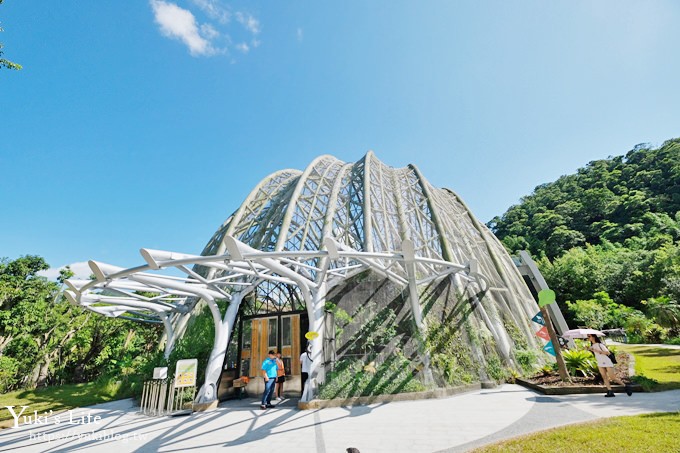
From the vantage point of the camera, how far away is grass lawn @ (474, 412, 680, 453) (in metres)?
4.63

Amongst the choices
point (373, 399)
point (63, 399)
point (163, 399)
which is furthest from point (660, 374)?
point (63, 399)

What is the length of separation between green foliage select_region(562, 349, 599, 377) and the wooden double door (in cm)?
1001

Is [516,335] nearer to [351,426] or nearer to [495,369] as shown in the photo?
[495,369]

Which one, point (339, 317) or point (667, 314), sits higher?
point (667, 314)

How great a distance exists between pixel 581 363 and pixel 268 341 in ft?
38.2

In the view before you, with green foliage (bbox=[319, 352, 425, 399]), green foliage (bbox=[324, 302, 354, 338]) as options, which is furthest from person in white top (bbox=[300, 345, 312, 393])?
green foliage (bbox=[324, 302, 354, 338])

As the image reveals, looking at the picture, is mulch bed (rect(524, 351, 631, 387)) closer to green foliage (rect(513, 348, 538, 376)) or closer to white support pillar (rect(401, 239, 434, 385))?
green foliage (rect(513, 348, 538, 376))

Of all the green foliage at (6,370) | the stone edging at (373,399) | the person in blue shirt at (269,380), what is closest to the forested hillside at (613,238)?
the stone edging at (373,399)

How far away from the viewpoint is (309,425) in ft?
25.3

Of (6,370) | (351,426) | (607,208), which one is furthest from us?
(607,208)

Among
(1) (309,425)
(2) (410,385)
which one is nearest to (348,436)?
(1) (309,425)

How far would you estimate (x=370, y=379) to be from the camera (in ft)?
34.3

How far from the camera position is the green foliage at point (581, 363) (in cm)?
1066

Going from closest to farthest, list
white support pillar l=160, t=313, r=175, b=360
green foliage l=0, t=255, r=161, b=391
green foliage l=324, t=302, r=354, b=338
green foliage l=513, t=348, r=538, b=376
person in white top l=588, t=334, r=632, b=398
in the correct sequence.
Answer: person in white top l=588, t=334, r=632, b=398 → green foliage l=324, t=302, r=354, b=338 → green foliage l=513, t=348, r=538, b=376 → white support pillar l=160, t=313, r=175, b=360 → green foliage l=0, t=255, r=161, b=391
